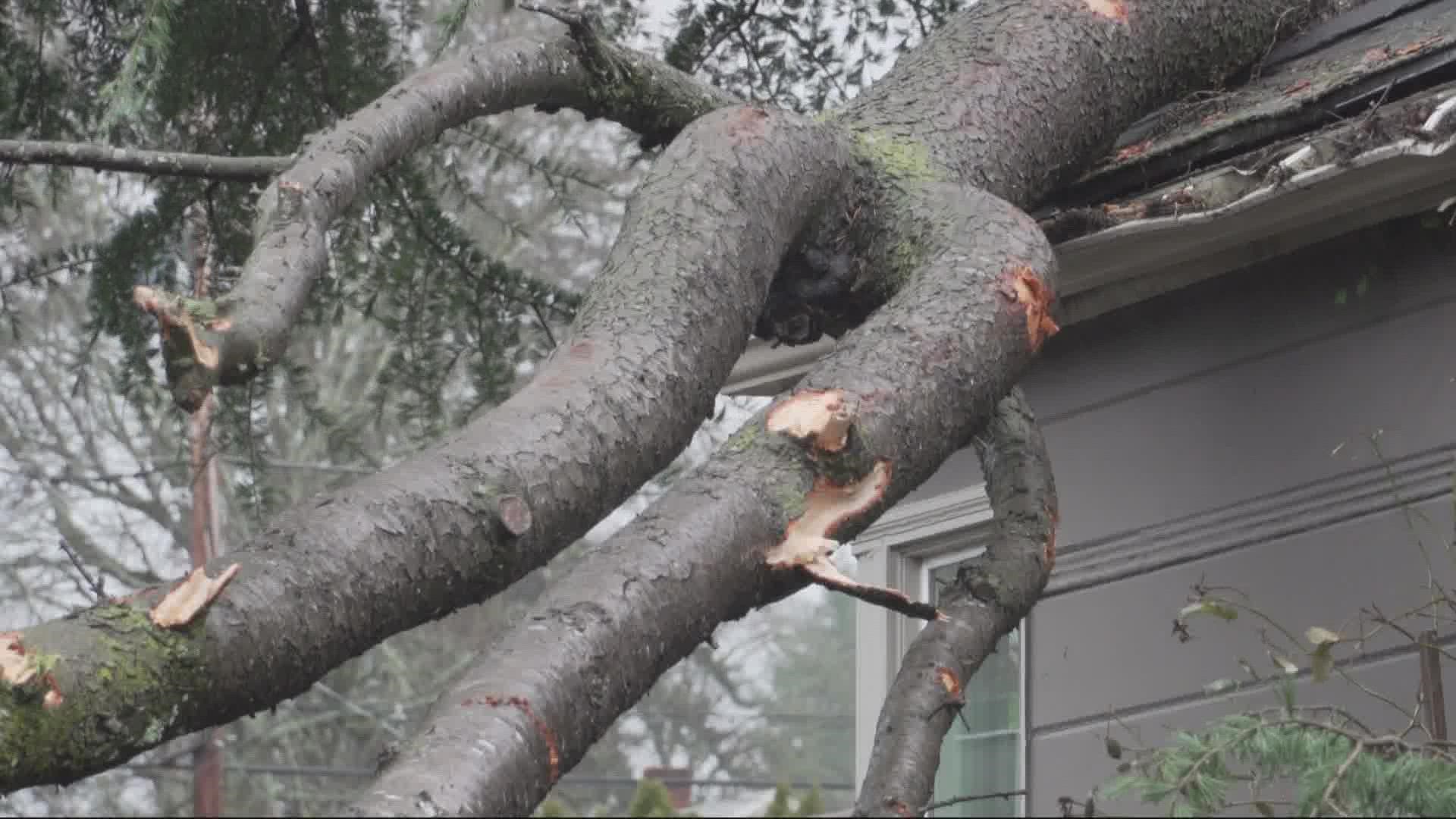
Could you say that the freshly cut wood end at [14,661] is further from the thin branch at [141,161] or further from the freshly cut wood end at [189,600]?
the thin branch at [141,161]

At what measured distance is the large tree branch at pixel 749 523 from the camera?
2059 mm

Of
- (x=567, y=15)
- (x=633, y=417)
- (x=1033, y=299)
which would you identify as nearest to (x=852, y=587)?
(x=633, y=417)

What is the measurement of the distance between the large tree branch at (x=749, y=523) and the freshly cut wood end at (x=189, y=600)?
280 millimetres

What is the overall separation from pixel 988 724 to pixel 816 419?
306cm

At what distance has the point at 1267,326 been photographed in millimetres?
4402

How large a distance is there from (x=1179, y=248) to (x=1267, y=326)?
1.46ft

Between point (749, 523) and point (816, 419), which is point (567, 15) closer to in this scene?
point (816, 419)

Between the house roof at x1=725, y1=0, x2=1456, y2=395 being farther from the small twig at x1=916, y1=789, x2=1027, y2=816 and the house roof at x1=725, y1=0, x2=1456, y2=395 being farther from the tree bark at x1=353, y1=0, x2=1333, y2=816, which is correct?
the small twig at x1=916, y1=789, x2=1027, y2=816

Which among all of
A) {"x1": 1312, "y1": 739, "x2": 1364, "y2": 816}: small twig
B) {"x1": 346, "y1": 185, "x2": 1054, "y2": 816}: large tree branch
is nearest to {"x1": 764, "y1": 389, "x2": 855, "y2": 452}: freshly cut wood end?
{"x1": 346, "y1": 185, "x2": 1054, "y2": 816}: large tree branch

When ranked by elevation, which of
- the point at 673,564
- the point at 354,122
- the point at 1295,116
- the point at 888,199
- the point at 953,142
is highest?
the point at 1295,116

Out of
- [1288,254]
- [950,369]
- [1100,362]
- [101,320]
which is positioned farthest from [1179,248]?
[101,320]

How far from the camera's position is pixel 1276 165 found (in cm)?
367

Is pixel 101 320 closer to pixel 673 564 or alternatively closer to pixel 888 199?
pixel 888 199

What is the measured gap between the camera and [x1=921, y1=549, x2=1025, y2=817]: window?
5.34 meters
